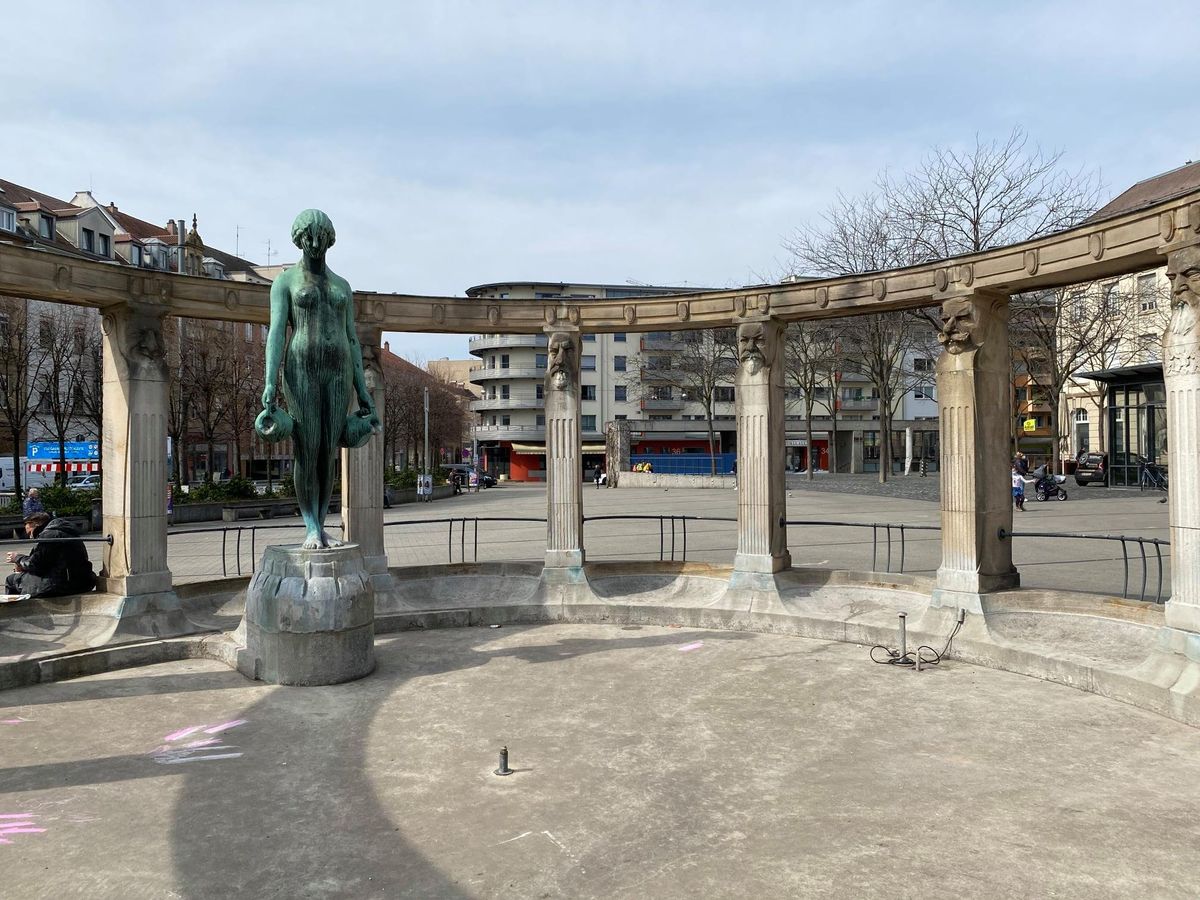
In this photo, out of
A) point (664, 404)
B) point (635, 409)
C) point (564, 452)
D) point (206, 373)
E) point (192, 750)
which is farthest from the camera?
point (635, 409)

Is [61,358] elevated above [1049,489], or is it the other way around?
[61,358]

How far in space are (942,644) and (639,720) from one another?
13.0ft

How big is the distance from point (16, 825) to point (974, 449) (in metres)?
9.14

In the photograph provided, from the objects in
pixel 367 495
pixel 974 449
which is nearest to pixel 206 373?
pixel 367 495

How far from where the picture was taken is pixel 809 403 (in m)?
44.7

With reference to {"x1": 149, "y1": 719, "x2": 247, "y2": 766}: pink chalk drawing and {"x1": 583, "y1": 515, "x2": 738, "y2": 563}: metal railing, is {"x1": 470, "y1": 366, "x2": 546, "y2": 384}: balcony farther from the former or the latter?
{"x1": 149, "y1": 719, "x2": 247, "y2": 766}: pink chalk drawing

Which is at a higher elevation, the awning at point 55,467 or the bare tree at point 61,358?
the bare tree at point 61,358

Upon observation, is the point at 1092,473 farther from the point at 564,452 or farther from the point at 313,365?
the point at 313,365

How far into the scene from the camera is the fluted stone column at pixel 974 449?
30.2 ft

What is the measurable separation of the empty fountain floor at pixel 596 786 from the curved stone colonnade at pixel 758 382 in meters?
1.69

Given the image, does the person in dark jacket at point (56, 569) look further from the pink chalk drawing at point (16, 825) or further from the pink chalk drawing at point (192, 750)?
the pink chalk drawing at point (16, 825)

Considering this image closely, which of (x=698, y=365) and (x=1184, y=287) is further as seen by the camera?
(x=698, y=365)

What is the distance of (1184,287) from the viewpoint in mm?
7109

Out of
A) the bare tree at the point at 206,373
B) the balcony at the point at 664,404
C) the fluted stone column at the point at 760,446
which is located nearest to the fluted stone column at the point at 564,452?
the fluted stone column at the point at 760,446
